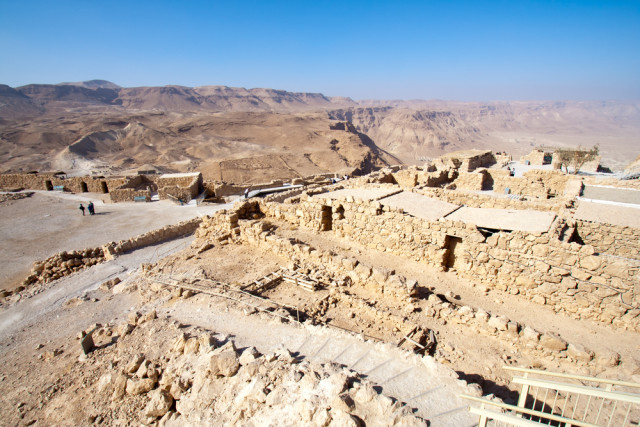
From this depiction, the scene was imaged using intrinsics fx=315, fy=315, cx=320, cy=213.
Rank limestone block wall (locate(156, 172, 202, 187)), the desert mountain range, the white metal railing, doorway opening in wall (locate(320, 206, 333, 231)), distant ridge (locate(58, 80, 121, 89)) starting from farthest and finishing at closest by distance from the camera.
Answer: distant ridge (locate(58, 80, 121, 89)) < the desert mountain range < limestone block wall (locate(156, 172, 202, 187)) < doorway opening in wall (locate(320, 206, 333, 231)) < the white metal railing

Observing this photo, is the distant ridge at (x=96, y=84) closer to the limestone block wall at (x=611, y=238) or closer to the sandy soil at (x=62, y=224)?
the sandy soil at (x=62, y=224)

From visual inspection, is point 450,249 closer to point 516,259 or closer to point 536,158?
point 516,259

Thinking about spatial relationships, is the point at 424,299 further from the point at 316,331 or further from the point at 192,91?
the point at 192,91

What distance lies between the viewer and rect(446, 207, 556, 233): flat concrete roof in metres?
7.70

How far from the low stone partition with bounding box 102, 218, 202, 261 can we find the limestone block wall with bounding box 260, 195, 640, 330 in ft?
25.9

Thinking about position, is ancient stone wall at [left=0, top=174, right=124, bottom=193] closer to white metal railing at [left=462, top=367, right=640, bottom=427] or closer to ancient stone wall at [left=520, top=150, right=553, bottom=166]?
white metal railing at [left=462, top=367, right=640, bottom=427]

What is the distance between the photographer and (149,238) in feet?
42.7

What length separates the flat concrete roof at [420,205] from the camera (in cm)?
927

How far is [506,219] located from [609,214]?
12.1 ft

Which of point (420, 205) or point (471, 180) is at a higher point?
point (420, 205)

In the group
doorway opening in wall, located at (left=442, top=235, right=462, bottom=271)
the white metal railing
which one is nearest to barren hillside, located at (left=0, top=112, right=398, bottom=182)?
doorway opening in wall, located at (left=442, top=235, right=462, bottom=271)

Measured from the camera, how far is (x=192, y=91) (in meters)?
139

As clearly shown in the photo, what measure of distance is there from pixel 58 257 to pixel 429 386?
1343cm

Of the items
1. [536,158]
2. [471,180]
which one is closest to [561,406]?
[471,180]
